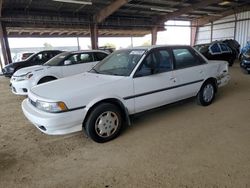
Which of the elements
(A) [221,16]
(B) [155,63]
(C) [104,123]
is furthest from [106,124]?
Answer: (A) [221,16]

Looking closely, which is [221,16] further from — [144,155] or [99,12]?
[144,155]

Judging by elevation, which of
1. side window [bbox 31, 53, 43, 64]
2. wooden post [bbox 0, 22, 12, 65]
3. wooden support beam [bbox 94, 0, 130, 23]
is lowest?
side window [bbox 31, 53, 43, 64]

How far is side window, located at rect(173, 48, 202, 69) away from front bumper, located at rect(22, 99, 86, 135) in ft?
6.95

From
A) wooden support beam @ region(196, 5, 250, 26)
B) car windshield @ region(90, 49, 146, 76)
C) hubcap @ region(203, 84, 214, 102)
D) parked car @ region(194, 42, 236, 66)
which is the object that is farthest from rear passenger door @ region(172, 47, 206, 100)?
wooden support beam @ region(196, 5, 250, 26)

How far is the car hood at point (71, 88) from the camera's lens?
2824 mm

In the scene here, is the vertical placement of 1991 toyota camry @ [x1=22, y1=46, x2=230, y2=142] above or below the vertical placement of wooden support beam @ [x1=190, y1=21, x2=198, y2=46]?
below

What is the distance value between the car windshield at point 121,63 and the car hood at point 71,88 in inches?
8.8

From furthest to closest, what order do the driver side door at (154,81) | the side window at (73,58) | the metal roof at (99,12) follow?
the metal roof at (99,12)
the side window at (73,58)
the driver side door at (154,81)

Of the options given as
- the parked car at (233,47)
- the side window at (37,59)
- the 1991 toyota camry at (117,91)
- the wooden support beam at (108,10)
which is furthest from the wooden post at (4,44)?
the parked car at (233,47)

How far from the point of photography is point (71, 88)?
301 cm

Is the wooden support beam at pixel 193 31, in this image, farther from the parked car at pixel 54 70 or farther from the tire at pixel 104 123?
the tire at pixel 104 123

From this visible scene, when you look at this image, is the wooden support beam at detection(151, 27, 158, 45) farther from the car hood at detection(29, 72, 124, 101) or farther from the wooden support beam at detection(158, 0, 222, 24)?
the car hood at detection(29, 72, 124, 101)

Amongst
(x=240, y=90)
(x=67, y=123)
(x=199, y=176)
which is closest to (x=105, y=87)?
(x=67, y=123)

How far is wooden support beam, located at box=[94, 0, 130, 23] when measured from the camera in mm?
11791
